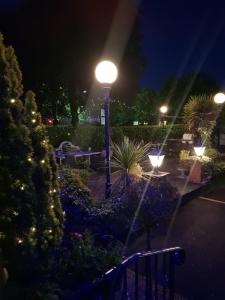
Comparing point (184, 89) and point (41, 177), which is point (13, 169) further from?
point (184, 89)

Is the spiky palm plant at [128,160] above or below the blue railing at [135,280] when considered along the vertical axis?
above

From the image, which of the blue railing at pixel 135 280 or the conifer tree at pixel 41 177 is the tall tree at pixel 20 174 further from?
the blue railing at pixel 135 280

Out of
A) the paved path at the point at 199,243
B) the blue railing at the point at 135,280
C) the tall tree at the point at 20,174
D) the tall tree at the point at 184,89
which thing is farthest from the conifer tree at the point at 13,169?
the tall tree at the point at 184,89

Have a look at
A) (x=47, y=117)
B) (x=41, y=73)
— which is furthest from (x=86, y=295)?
(x=47, y=117)

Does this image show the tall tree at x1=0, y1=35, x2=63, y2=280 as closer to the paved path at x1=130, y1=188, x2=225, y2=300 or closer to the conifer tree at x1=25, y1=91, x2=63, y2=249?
the conifer tree at x1=25, y1=91, x2=63, y2=249

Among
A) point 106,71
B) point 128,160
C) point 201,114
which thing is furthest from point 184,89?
point 106,71

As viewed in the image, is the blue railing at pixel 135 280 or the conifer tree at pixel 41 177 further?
the conifer tree at pixel 41 177

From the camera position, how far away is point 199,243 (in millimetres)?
5410

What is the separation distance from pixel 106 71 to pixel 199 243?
12.2 ft

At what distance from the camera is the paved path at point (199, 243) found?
4.07 meters

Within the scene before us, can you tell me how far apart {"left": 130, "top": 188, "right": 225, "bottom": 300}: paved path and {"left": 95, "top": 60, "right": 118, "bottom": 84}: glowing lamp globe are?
10.4 ft

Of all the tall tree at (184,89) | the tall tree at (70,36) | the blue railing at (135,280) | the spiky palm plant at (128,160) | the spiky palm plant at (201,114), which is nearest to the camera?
the blue railing at (135,280)

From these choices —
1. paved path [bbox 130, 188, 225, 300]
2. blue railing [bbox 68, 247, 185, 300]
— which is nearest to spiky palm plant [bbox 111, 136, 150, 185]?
paved path [bbox 130, 188, 225, 300]

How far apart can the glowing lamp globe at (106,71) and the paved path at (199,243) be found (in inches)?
125
